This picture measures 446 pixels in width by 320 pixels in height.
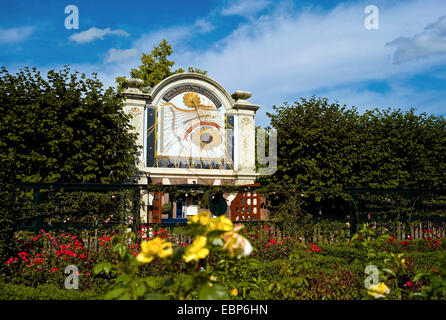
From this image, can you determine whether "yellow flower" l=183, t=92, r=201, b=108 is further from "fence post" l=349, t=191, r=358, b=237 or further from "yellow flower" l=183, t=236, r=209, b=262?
"yellow flower" l=183, t=236, r=209, b=262

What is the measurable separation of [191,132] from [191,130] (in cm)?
8

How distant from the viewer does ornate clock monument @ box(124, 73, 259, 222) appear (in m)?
13.1

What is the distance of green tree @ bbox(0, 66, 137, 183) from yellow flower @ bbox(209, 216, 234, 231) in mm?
8684

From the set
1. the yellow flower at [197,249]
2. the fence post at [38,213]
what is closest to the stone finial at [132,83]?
the fence post at [38,213]

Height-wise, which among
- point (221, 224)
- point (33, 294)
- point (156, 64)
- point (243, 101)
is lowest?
point (33, 294)

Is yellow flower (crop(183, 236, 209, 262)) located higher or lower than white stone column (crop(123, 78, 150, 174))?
lower

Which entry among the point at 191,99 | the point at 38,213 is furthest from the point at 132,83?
the point at 38,213

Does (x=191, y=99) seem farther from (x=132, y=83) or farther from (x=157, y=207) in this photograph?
(x=157, y=207)

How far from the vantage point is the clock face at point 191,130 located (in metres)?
13.3

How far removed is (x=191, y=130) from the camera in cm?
1381

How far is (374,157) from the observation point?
44.8ft

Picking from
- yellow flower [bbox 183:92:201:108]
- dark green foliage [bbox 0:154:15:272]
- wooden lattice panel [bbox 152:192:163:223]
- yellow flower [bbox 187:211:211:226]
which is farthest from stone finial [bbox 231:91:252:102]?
yellow flower [bbox 187:211:211:226]

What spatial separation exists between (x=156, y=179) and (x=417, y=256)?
29.7ft
